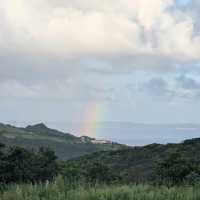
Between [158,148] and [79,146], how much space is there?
46.1 metres

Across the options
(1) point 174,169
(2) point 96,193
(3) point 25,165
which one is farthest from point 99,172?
(2) point 96,193

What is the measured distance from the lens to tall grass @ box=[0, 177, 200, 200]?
10.4 metres

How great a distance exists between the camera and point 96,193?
10.7 meters

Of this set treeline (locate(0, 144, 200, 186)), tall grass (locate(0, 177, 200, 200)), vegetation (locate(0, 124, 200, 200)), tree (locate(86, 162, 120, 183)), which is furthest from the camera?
tree (locate(86, 162, 120, 183))

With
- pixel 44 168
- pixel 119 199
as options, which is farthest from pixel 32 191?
pixel 44 168

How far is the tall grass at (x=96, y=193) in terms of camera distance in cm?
1044

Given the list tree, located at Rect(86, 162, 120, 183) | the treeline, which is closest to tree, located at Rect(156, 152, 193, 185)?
the treeline

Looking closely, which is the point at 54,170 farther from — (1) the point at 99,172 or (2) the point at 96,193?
(2) the point at 96,193

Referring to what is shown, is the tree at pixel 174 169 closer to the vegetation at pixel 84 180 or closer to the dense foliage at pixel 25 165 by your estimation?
the vegetation at pixel 84 180

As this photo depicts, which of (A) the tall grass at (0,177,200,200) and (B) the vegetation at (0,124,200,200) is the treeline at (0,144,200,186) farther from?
(A) the tall grass at (0,177,200,200)

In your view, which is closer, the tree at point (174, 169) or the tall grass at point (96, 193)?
the tall grass at point (96, 193)

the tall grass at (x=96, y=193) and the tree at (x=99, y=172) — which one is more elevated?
the tree at (x=99, y=172)

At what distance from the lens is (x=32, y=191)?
11078 millimetres

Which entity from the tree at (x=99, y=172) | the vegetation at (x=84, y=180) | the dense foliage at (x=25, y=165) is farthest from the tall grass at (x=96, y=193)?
the tree at (x=99, y=172)
